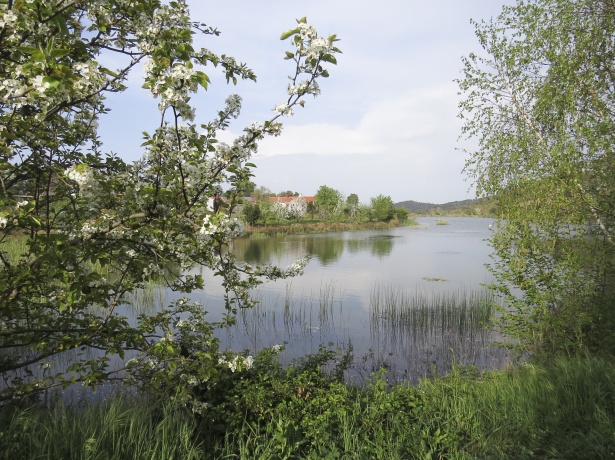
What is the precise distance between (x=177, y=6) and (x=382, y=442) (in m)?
4.46

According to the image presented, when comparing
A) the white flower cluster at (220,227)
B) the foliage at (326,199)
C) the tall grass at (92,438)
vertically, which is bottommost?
the tall grass at (92,438)

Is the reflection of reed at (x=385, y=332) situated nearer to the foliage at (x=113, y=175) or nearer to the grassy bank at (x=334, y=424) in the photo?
the grassy bank at (x=334, y=424)

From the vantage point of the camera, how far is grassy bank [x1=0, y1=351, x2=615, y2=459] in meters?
3.23

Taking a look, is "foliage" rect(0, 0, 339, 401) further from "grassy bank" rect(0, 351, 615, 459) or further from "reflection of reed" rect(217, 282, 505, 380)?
"reflection of reed" rect(217, 282, 505, 380)

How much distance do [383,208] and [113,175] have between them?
75170mm

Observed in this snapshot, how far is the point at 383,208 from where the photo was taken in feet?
251

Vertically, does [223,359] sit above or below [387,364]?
above

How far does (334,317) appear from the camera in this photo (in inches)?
494

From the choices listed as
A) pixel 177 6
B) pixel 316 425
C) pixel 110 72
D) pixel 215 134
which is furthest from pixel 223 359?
pixel 177 6

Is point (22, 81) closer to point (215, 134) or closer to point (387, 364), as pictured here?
point (215, 134)

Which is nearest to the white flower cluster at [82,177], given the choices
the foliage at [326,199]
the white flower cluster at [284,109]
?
the white flower cluster at [284,109]

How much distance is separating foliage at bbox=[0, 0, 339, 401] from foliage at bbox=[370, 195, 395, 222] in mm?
73926

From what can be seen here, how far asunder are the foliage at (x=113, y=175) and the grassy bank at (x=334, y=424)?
43 cm

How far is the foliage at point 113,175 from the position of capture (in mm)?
2592
